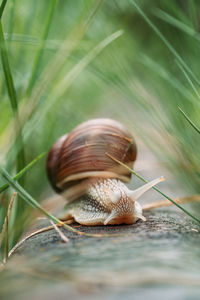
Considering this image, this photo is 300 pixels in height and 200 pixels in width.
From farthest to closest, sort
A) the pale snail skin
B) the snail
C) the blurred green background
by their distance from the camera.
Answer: the snail
the pale snail skin
the blurred green background

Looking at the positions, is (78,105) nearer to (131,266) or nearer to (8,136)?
(8,136)

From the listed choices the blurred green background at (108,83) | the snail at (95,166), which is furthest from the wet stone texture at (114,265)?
the snail at (95,166)

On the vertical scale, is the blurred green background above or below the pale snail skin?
above

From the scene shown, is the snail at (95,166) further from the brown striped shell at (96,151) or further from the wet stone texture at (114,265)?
the wet stone texture at (114,265)

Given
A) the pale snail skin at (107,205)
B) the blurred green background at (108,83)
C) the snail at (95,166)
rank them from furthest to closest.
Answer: the snail at (95,166) < the pale snail skin at (107,205) < the blurred green background at (108,83)

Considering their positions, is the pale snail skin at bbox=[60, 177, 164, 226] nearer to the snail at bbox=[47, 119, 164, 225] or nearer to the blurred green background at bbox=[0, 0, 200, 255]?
the snail at bbox=[47, 119, 164, 225]

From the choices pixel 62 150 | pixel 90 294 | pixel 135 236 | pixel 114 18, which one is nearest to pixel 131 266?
pixel 90 294

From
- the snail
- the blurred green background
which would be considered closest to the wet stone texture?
the blurred green background
